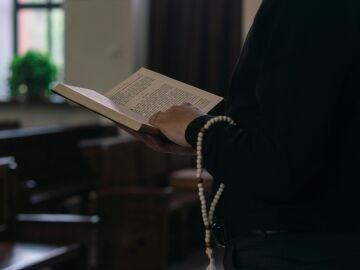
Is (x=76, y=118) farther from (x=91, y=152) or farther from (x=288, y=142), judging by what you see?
(x=288, y=142)

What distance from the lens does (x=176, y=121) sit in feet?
4.15

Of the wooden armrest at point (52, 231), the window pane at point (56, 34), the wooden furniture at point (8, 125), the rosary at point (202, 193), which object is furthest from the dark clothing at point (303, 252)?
the window pane at point (56, 34)

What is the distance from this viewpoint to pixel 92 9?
285 inches

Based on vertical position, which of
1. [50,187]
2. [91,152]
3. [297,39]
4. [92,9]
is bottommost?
[50,187]

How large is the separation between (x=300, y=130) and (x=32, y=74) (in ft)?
22.6

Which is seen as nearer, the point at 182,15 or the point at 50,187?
the point at 50,187

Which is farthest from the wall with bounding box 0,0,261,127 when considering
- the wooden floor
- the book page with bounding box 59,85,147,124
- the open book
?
the book page with bounding box 59,85,147,124

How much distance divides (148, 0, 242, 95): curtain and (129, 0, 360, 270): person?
227 inches

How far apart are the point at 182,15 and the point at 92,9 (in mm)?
918

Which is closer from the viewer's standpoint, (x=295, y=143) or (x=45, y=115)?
(x=295, y=143)

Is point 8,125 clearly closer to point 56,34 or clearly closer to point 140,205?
point 56,34

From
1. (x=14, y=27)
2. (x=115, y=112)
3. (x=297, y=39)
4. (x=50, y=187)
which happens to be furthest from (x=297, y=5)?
(x=14, y=27)

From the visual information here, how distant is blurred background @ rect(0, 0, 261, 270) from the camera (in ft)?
11.5

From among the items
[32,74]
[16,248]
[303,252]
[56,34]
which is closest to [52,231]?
[16,248]
